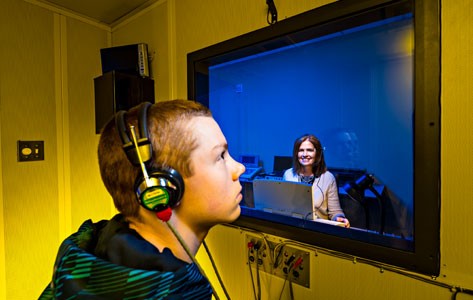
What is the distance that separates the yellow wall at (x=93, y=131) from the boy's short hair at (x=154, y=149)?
806 millimetres

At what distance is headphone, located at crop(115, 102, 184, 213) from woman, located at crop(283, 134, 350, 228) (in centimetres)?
88

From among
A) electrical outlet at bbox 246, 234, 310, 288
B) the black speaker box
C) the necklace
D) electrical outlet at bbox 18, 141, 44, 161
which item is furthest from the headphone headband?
electrical outlet at bbox 18, 141, 44, 161

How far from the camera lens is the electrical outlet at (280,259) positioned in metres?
1.11

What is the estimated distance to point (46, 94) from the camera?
1.77 meters

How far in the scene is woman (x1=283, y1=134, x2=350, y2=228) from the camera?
1261 millimetres

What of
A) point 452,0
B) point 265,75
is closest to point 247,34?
point 265,75

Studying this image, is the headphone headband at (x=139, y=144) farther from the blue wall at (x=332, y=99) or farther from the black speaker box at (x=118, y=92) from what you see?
the black speaker box at (x=118, y=92)

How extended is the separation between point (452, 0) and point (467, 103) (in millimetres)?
329

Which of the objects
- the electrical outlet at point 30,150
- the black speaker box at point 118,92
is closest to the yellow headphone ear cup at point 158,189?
the black speaker box at point 118,92

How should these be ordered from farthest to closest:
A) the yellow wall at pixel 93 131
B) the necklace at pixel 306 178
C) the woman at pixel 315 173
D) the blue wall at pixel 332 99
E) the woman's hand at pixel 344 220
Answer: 1. the necklace at pixel 306 178
2. the woman at pixel 315 173
3. the woman's hand at pixel 344 220
4. the blue wall at pixel 332 99
5. the yellow wall at pixel 93 131

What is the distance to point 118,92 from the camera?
162 centimetres

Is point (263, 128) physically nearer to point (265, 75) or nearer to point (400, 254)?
point (265, 75)

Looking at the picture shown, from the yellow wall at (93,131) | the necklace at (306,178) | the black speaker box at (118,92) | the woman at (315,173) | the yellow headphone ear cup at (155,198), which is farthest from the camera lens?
the black speaker box at (118,92)

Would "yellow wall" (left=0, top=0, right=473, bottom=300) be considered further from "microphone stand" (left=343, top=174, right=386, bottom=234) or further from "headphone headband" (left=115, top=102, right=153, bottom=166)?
"headphone headband" (left=115, top=102, right=153, bottom=166)
